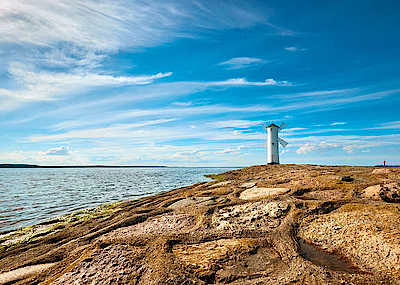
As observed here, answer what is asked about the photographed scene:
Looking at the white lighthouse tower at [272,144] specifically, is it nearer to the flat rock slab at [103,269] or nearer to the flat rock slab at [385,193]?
the flat rock slab at [385,193]

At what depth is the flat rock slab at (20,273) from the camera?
311 cm

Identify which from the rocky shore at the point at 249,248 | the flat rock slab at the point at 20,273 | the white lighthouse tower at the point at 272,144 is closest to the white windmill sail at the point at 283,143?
the white lighthouse tower at the point at 272,144

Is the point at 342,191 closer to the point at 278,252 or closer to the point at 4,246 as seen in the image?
the point at 278,252

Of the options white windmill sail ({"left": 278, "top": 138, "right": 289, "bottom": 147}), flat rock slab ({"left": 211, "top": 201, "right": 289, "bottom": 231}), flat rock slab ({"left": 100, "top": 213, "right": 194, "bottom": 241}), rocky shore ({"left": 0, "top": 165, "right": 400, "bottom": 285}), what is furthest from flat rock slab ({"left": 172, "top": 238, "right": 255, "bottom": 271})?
white windmill sail ({"left": 278, "top": 138, "right": 289, "bottom": 147})

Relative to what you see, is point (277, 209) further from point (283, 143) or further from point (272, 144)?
point (283, 143)

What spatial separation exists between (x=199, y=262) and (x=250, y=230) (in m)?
1.15

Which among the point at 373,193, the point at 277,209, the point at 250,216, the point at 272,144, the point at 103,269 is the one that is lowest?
the point at 103,269

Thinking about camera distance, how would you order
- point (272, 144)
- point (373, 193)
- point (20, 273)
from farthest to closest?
1. point (272, 144)
2. point (373, 193)
3. point (20, 273)

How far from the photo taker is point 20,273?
326 centimetres

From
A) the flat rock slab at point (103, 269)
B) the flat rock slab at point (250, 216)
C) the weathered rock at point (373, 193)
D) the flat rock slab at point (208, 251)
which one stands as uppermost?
the weathered rock at point (373, 193)

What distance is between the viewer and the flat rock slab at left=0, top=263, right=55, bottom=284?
3105 mm

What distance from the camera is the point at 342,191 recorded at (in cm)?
498

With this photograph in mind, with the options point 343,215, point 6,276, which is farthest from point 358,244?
point 6,276

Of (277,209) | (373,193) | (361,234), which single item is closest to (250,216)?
(277,209)
